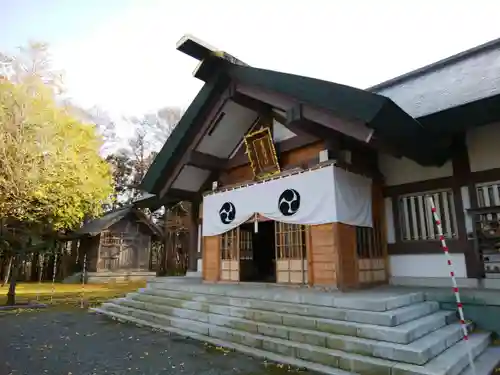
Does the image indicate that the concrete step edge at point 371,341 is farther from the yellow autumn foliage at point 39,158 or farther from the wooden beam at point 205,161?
the yellow autumn foliage at point 39,158

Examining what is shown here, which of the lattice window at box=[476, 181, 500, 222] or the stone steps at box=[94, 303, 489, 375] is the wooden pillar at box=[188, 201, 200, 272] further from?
the lattice window at box=[476, 181, 500, 222]

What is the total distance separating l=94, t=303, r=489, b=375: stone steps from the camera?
11.4 ft

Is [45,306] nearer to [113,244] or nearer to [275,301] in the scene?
[275,301]

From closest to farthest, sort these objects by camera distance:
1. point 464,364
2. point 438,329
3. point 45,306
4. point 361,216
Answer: point 464,364 → point 438,329 → point 361,216 → point 45,306

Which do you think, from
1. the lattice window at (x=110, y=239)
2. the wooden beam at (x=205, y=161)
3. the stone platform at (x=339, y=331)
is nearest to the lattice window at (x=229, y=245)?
the stone platform at (x=339, y=331)

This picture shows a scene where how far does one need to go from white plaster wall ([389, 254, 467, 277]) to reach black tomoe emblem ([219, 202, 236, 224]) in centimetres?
354

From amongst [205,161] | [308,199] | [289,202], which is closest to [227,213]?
[205,161]

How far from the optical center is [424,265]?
6492mm

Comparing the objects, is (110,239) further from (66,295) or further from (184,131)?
(184,131)

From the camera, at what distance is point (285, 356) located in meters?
4.34

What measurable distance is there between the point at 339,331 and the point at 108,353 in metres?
3.25

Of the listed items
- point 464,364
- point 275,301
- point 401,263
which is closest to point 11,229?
point 275,301

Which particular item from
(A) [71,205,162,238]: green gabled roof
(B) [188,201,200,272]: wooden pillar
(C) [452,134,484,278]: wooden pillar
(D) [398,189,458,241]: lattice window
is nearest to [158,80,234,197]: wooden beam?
(B) [188,201,200,272]: wooden pillar

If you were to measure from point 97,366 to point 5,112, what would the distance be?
11023 mm
